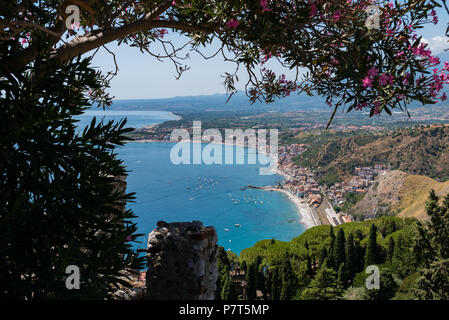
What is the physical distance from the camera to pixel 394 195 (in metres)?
45.6

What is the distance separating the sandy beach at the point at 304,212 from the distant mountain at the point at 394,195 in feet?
19.1

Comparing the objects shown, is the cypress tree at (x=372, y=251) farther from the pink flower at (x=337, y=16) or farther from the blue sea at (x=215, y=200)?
the blue sea at (x=215, y=200)

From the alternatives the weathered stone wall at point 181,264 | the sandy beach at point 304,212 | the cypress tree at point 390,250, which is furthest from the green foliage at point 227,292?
the sandy beach at point 304,212

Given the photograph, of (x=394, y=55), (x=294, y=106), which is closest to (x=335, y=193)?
(x=394, y=55)

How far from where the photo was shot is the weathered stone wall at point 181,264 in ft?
7.21

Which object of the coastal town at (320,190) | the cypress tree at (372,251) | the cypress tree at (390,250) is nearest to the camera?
the cypress tree at (372,251)

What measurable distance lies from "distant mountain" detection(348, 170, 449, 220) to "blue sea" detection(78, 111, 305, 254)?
34.1ft

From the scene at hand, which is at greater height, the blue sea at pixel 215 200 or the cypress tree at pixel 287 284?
the cypress tree at pixel 287 284

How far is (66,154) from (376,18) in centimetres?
214

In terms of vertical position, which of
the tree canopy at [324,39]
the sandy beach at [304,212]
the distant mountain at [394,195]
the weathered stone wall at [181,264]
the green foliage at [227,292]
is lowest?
the sandy beach at [304,212]

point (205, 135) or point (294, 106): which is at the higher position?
point (294, 106)

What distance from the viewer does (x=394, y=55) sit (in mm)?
2008
